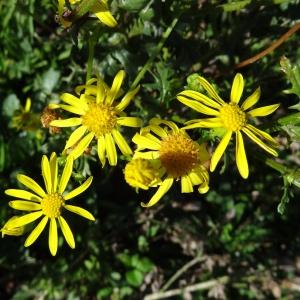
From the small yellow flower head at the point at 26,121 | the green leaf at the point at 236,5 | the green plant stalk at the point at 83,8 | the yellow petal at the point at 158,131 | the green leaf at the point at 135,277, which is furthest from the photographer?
the green leaf at the point at 135,277

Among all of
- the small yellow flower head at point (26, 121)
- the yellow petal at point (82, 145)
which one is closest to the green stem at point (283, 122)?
the yellow petal at point (82, 145)

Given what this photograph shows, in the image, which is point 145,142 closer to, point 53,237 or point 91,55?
point 91,55

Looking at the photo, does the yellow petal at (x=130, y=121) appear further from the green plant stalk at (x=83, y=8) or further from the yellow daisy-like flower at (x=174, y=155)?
the green plant stalk at (x=83, y=8)

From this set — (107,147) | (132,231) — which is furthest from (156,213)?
(107,147)

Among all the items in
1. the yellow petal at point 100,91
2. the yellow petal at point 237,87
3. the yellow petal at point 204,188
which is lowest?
the yellow petal at point 204,188

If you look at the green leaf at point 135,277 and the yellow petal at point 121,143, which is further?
the green leaf at point 135,277
